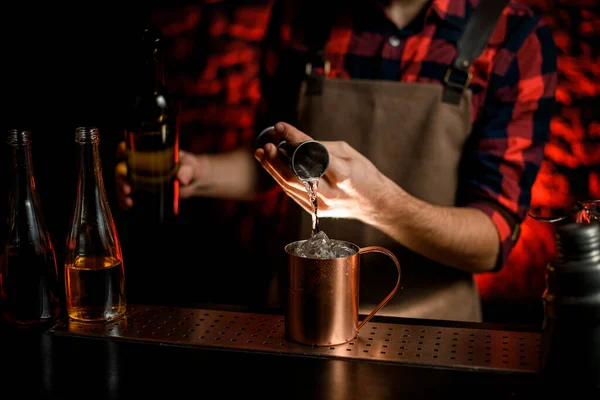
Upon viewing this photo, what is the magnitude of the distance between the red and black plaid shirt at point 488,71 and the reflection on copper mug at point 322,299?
34.3 inches

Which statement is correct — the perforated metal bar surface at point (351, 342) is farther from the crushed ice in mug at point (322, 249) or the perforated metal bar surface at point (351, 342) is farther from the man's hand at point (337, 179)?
the man's hand at point (337, 179)

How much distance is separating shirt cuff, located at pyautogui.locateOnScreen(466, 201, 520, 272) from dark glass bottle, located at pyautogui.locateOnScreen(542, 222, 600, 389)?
2.98 ft

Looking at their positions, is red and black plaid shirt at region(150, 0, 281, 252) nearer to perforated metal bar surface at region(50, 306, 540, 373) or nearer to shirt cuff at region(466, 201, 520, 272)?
shirt cuff at region(466, 201, 520, 272)

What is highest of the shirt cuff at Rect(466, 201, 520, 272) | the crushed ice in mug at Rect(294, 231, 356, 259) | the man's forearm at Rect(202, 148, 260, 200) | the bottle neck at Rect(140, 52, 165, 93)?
the bottle neck at Rect(140, 52, 165, 93)

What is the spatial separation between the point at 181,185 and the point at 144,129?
0.29m

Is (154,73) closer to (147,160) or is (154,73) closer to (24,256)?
(147,160)

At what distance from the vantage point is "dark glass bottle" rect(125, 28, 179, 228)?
151 cm

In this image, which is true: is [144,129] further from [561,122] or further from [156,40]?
[561,122]

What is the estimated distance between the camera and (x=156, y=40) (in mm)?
1379

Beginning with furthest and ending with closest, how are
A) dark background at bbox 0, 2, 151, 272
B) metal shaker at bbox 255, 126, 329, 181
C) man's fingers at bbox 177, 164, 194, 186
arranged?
dark background at bbox 0, 2, 151, 272, man's fingers at bbox 177, 164, 194, 186, metal shaker at bbox 255, 126, 329, 181

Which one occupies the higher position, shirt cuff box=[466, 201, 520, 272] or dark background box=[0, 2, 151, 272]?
dark background box=[0, 2, 151, 272]

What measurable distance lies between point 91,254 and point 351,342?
492 mm

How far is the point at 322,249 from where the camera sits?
1083mm

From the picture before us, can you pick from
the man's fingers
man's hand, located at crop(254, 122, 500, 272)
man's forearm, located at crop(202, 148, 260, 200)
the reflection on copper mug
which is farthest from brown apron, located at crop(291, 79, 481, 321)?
the reflection on copper mug
